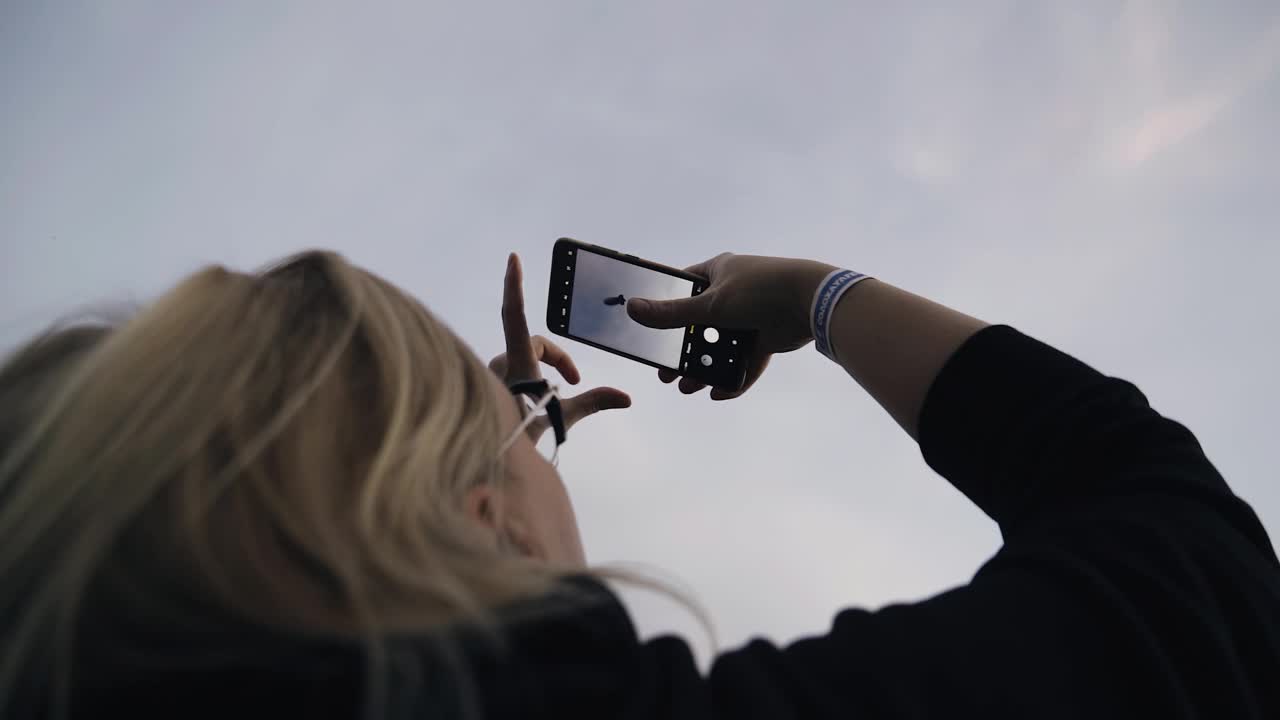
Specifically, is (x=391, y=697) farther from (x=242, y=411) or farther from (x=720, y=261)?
(x=720, y=261)

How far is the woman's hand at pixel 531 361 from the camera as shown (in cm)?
185

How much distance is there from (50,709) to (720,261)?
1.88m

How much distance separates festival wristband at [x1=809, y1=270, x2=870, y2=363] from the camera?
1.62 metres

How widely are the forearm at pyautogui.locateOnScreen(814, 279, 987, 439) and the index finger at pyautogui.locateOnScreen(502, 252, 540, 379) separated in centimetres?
82

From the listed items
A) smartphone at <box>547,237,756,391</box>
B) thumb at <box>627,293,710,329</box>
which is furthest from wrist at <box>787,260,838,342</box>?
smartphone at <box>547,237,756,391</box>

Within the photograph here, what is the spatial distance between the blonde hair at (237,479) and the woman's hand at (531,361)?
0.62 m

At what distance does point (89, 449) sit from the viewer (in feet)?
2.43

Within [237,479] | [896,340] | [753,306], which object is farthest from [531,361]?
[237,479]

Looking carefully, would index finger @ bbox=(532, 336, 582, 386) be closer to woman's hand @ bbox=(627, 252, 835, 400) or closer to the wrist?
woman's hand @ bbox=(627, 252, 835, 400)

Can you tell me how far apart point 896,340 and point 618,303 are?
1273mm

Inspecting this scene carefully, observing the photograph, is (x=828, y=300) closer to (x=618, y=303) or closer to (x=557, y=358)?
(x=557, y=358)

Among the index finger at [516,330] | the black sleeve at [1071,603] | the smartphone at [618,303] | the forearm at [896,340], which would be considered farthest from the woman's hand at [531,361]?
the black sleeve at [1071,603]

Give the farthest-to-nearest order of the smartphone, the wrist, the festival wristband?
the smartphone → the wrist → the festival wristband

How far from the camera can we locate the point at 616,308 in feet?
8.29
